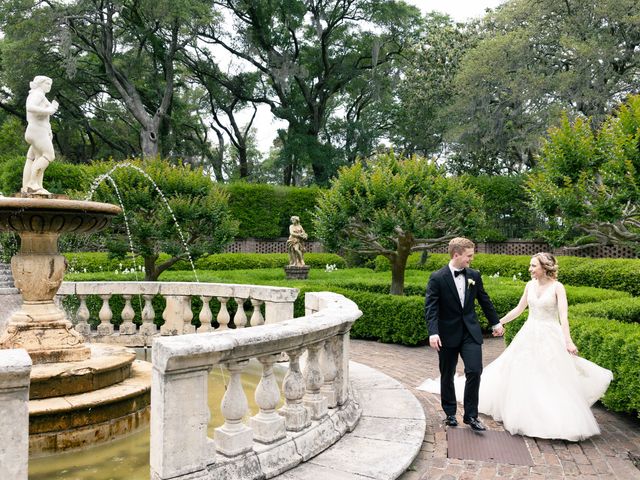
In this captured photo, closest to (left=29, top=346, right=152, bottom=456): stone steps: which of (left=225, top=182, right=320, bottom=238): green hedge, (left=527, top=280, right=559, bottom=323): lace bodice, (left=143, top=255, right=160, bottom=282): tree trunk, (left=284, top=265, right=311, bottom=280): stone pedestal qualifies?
(left=527, top=280, right=559, bottom=323): lace bodice

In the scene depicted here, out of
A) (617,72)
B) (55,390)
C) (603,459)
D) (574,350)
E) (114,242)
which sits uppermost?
(617,72)

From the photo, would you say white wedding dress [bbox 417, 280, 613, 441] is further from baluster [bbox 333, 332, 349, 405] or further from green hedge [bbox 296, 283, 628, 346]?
green hedge [bbox 296, 283, 628, 346]

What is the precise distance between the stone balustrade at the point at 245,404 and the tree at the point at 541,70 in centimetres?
2271

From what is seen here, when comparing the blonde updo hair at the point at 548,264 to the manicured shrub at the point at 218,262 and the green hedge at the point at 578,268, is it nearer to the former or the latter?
the green hedge at the point at 578,268

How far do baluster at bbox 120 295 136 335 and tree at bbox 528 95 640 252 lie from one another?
6.72 metres

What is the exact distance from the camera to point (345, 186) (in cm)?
1288

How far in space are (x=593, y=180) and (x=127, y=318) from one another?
762 cm

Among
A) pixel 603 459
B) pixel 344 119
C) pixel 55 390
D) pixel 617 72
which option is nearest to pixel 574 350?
pixel 603 459

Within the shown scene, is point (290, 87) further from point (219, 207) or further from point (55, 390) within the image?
point (55, 390)

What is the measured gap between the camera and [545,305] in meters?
5.72

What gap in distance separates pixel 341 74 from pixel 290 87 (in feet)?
11.2

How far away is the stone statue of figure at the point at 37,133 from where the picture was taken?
598cm

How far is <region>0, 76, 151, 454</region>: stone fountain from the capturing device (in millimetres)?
4918

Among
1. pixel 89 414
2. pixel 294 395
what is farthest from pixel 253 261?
pixel 294 395
